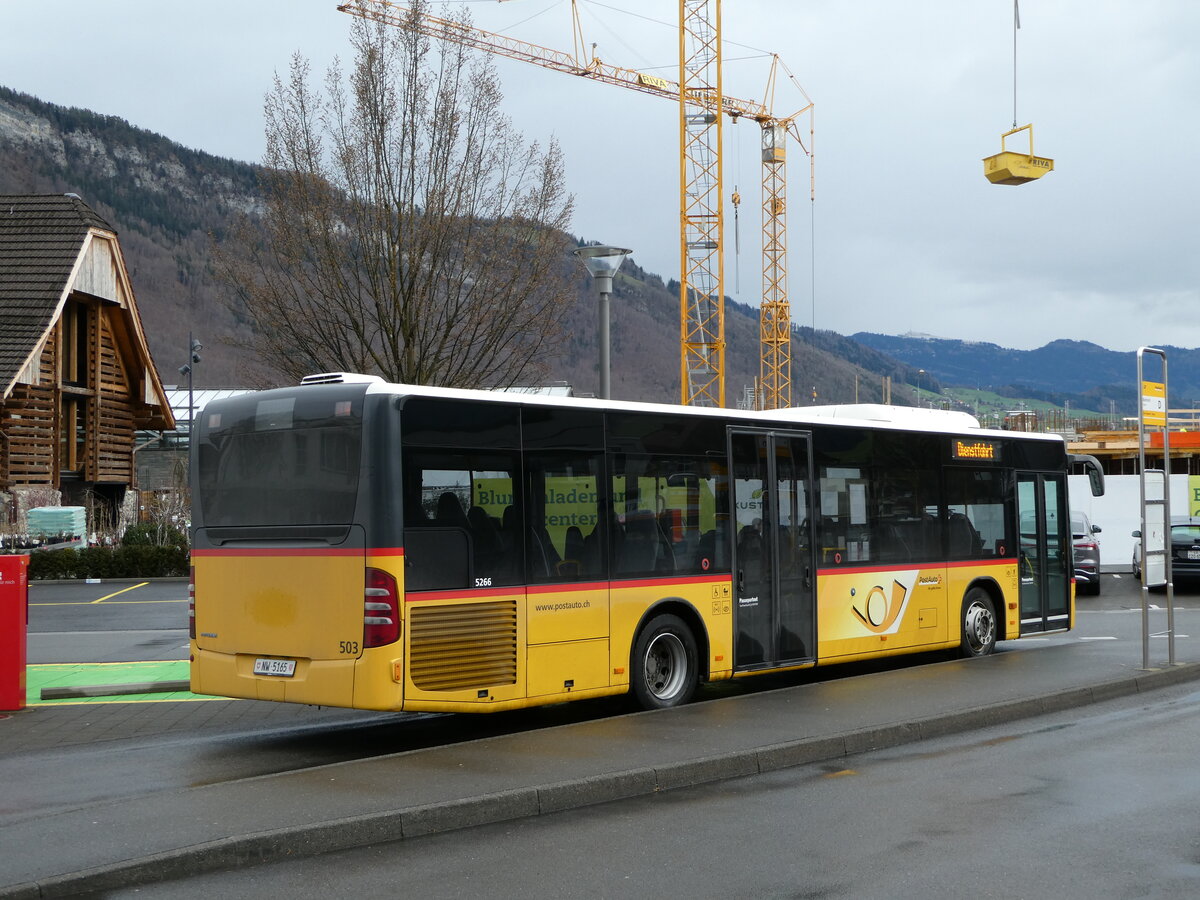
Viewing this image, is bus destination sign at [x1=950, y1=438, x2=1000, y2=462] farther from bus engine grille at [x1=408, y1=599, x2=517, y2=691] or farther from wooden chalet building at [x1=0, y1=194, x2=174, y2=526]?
wooden chalet building at [x1=0, y1=194, x2=174, y2=526]

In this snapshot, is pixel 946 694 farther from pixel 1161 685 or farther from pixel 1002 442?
pixel 1002 442

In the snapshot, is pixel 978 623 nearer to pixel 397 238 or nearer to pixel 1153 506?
pixel 1153 506

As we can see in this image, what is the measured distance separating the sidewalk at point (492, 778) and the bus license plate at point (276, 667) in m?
1.24

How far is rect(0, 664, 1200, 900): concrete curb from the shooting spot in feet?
21.1

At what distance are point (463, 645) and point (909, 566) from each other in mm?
6617

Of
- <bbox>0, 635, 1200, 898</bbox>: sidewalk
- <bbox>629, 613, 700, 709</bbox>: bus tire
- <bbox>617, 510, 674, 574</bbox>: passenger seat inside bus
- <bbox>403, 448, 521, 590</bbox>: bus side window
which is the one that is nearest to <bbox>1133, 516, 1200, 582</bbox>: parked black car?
<bbox>0, 635, 1200, 898</bbox>: sidewalk

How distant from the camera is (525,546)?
1061cm

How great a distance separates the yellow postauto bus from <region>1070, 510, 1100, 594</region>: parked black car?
604 inches

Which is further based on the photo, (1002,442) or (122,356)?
(122,356)

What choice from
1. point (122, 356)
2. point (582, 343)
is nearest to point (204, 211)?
point (582, 343)

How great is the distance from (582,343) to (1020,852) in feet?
573

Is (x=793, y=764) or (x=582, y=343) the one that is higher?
(x=582, y=343)

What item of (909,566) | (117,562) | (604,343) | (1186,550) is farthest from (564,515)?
(117,562)

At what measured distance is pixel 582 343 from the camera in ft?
593
